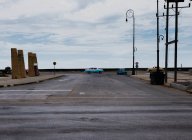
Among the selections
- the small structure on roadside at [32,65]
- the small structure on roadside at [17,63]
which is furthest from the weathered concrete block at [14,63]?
the small structure on roadside at [32,65]

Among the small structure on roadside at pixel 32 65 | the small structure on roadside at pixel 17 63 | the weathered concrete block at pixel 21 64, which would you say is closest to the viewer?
the small structure on roadside at pixel 17 63

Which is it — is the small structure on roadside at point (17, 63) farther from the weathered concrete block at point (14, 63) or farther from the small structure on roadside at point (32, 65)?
the small structure on roadside at point (32, 65)

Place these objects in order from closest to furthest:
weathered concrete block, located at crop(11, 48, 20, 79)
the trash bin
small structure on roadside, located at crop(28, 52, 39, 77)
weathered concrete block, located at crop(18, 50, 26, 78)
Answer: the trash bin < weathered concrete block, located at crop(11, 48, 20, 79) < weathered concrete block, located at crop(18, 50, 26, 78) < small structure on roadside, located at crop(28, 52, 39, 77)

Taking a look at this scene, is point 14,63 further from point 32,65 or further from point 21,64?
point 32,65

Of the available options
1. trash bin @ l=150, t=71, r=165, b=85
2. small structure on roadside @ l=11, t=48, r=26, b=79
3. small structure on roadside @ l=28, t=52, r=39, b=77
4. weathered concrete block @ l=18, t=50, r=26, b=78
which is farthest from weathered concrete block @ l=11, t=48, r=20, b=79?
trash bin @ l=150, t=71, r=165, b=85

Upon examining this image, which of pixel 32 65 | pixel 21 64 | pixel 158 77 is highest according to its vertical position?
pixel 21 64

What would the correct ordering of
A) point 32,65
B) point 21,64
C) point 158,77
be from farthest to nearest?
point 32,65 < point 21,64 < point 158,77

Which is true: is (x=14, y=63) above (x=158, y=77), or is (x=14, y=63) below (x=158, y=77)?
above

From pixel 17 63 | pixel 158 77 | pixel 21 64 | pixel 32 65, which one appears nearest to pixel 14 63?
pixel 17 63

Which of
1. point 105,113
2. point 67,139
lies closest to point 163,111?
point 105,113

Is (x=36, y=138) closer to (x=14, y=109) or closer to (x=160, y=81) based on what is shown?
(x=14, y=109)

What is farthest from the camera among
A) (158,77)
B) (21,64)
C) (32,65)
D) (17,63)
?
(32,65)

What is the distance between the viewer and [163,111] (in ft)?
55.0

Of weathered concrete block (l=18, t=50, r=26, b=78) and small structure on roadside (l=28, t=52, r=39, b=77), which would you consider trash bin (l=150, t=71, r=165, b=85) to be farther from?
small structure on roadside (l=28, t=52, r=39, b=77)
